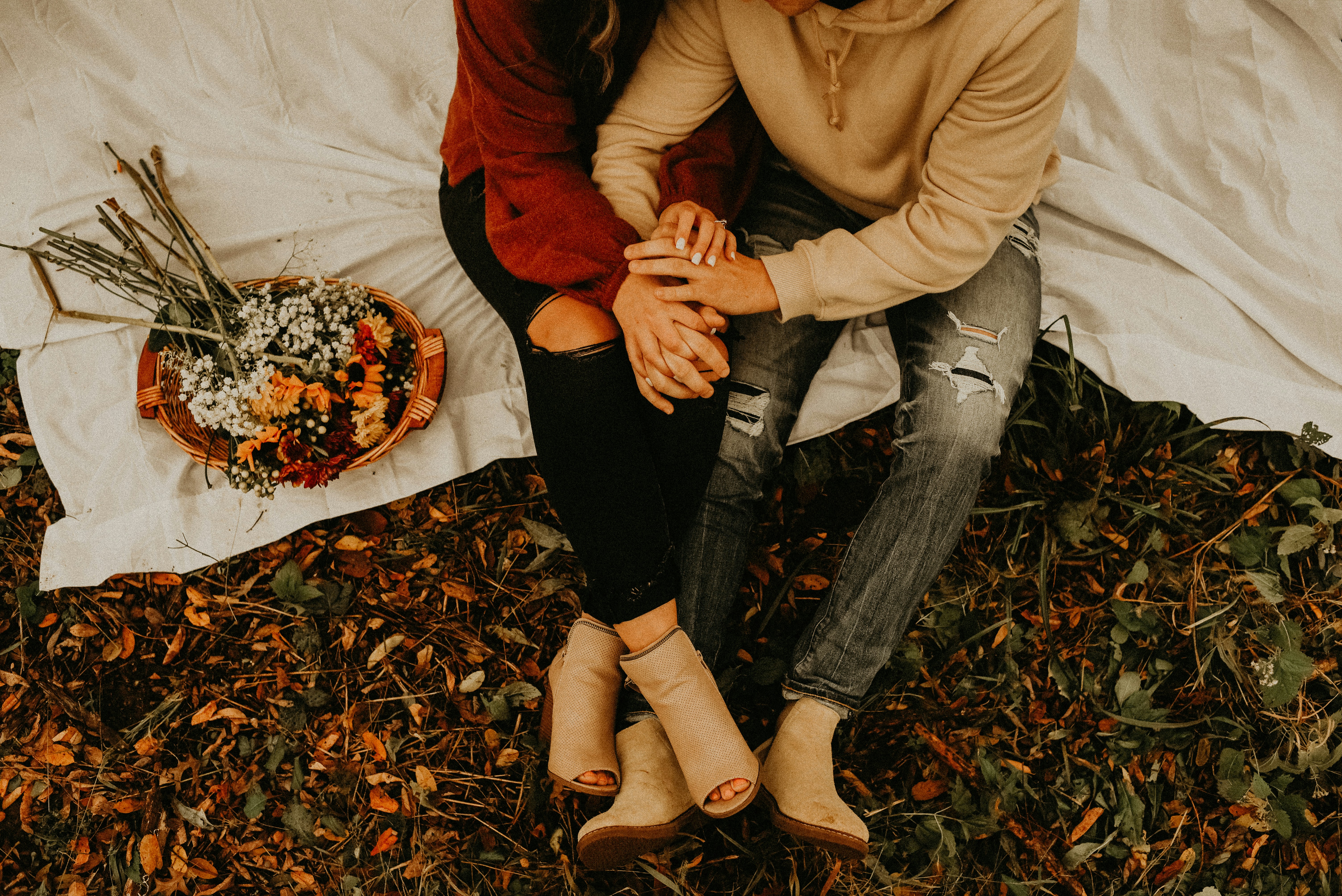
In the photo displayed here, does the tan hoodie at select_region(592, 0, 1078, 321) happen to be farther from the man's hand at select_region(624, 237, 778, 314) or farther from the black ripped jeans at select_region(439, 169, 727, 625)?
the black ripped jeans at select_region(439, 169, 727, 625)

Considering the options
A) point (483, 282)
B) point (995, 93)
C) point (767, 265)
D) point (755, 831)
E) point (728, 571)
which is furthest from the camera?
point (755, 831)

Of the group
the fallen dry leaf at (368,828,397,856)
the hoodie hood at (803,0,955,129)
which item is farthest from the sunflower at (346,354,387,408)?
the hoodie hood at (803,0,955,129)

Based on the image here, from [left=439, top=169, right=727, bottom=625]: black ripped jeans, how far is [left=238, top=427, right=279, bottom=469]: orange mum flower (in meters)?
0.53

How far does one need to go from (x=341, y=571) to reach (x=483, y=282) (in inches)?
35.0

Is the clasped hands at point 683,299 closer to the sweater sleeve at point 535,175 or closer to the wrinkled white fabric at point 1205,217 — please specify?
the sweater sleeve at point 535,175

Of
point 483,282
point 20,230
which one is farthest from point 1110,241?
point 20,230

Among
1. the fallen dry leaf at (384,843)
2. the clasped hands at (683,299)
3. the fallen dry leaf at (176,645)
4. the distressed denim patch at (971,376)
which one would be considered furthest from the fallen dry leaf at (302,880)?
the distressed denim patch at (971,376)

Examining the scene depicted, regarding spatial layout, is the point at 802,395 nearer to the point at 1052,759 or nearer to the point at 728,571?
the point at 728,571

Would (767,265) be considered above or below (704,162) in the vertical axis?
below

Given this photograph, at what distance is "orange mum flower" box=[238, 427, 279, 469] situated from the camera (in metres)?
1.58

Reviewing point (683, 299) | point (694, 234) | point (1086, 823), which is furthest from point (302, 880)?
point (1086, 823)

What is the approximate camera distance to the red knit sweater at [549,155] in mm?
1283

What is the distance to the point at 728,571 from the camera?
5.26ft

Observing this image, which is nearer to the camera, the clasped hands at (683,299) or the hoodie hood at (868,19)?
the hoodie hood at (868,19)
